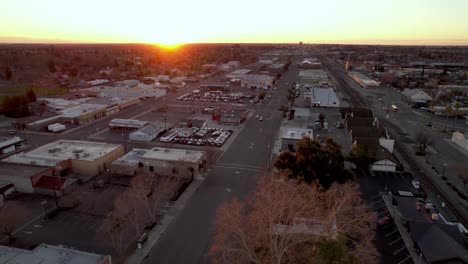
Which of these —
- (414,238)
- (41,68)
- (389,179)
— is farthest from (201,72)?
(414,238)

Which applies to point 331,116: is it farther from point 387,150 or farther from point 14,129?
point 14,129

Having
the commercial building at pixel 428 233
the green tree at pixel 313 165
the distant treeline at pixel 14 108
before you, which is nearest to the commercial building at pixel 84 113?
the distant treeline at pixel 14 108

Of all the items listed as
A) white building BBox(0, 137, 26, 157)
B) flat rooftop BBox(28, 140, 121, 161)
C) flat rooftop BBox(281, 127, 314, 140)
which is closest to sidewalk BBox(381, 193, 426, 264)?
flat rooftop BBox(281, 127, 314, 140)

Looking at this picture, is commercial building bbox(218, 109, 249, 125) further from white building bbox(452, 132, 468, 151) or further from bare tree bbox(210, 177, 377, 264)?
white building bbox(452, 132, 468, 151)

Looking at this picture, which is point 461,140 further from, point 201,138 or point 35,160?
point 35,160

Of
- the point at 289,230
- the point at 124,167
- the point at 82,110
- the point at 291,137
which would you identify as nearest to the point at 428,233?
the point at 289,230

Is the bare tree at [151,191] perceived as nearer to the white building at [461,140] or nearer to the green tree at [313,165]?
the green tree at [313,165]

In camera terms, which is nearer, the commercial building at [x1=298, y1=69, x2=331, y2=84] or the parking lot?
the parking lot
